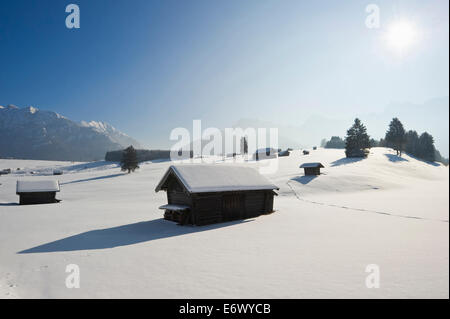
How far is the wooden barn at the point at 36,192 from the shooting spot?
3120 centimetres

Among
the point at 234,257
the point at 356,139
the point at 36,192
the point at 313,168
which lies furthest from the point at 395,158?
the point at 36,192

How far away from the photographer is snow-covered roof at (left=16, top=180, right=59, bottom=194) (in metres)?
31.2

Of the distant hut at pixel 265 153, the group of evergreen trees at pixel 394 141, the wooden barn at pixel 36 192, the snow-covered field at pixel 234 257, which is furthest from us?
the distant hut at pixel 265 153

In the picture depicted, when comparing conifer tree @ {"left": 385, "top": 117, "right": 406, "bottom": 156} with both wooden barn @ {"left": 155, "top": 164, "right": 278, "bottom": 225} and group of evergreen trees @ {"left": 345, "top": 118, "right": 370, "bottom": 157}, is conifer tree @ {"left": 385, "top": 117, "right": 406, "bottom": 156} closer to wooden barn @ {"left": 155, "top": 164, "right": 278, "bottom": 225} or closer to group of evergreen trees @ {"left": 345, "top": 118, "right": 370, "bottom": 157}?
group of evergreen trees @ {"left": 345, "top": 118, "right": 370, "bottom": 157}

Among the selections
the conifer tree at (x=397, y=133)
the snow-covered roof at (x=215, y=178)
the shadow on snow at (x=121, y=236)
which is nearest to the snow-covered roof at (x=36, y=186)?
the snow-covered roof at (x=215, y=178)

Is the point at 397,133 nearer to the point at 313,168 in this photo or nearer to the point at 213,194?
the point at 313,168

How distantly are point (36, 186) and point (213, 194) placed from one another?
29230mm

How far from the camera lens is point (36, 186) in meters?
32.3

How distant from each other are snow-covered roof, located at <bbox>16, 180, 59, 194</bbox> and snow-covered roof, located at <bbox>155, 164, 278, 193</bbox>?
74.8 ft

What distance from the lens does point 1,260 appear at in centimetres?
1004

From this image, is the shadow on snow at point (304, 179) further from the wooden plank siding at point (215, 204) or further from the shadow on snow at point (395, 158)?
the shadow on snow at point (395, 158)

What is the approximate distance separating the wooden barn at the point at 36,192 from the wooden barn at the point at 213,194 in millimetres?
22792
